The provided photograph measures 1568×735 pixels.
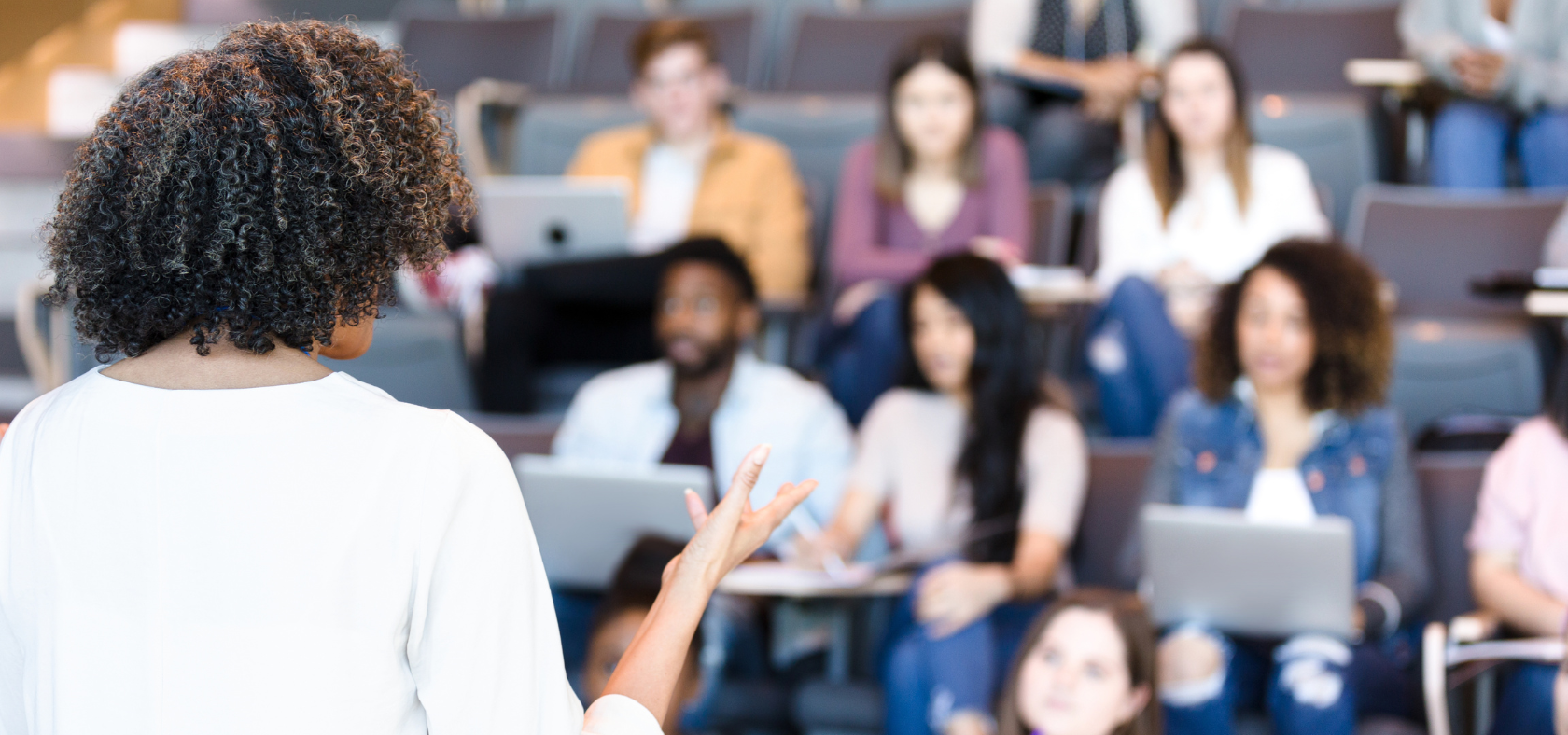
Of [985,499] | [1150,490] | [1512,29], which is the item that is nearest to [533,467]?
[985,499]

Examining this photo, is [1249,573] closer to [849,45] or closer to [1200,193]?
[1200,193]

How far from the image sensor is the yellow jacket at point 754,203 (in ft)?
10.1

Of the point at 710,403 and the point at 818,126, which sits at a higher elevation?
the point at 818,126

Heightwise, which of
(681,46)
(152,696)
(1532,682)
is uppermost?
(681,46)

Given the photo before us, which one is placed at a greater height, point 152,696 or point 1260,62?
point 1260,62

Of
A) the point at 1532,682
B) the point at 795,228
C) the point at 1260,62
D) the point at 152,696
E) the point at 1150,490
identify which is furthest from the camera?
the point at 1260,62

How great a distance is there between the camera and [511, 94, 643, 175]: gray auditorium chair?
3.69 meters

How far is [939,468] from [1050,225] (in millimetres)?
966

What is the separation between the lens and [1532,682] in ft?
5.99

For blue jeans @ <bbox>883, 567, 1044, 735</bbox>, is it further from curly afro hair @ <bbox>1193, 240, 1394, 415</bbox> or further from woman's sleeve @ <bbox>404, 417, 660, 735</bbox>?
woman's sleeve @ <bbox>404, 417, 660, 735</bbox>

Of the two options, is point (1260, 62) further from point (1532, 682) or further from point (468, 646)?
point (468, 646)

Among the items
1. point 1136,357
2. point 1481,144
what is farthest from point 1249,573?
point 1481,144

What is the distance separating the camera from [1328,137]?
3.31 meters

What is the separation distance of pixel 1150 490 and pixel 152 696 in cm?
179
